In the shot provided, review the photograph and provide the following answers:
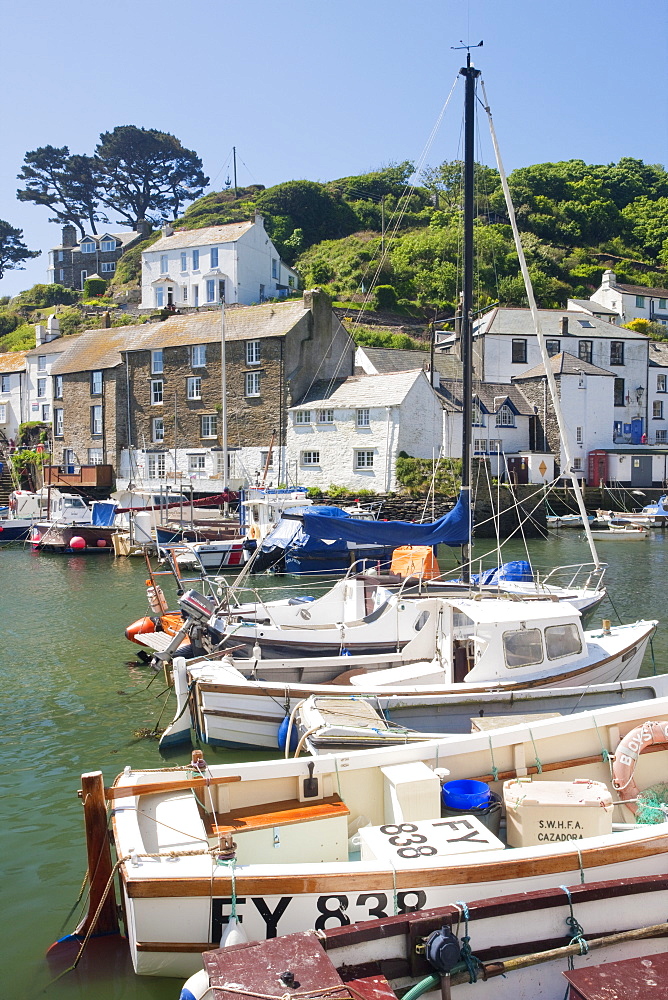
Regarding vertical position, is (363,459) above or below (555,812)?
above

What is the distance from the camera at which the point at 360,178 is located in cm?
10188

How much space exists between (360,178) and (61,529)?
77.5 metres

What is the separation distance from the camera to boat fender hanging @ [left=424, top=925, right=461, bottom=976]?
538 cm

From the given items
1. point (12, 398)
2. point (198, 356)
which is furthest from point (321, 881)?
point (12, 398)

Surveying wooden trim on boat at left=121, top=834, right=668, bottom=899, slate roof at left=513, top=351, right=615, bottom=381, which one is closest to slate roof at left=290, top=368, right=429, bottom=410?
slate roof at left=513, top=351, right=615, bottom=381

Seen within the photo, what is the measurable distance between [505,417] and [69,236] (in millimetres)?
76611

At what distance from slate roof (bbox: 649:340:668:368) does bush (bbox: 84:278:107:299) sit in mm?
59780

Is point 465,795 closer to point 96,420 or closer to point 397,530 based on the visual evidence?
point 397,530

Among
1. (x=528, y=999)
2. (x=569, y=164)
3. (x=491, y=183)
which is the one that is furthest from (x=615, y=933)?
(x=569, y=164)

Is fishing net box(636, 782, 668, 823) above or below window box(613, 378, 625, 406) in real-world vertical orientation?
Result: below

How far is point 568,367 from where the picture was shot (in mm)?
54594

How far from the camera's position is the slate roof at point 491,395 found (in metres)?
51.4

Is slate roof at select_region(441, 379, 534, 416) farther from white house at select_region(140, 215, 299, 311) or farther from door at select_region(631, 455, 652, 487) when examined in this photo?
white house at select_region(140, 215, 299, 311)

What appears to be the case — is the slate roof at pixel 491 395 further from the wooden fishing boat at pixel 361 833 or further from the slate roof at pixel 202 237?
the wooden fishing boat at pixel 361 833
